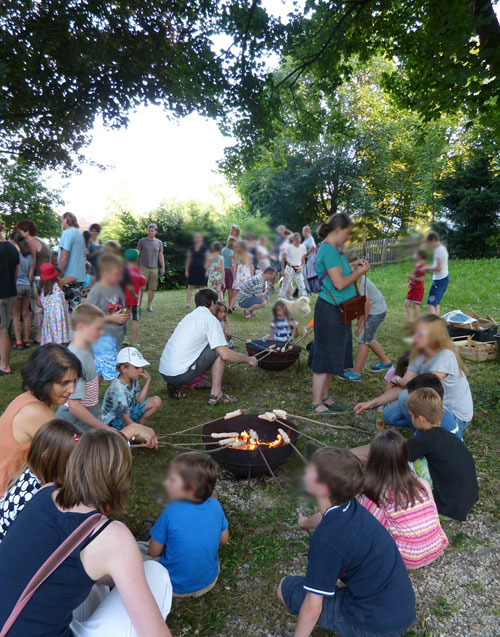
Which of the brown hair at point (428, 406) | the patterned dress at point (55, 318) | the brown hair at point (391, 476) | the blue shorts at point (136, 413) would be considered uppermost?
the patterned dress at point (55, 318)

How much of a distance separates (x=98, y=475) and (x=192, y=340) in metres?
3.30

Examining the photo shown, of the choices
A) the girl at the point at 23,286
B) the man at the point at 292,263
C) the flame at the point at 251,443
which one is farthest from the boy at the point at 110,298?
the girl at the point at 23,286

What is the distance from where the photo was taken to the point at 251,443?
145 inches

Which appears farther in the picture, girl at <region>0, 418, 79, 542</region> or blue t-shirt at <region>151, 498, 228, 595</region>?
blue t-shirt at <region>151, 498, 228, 595</region>

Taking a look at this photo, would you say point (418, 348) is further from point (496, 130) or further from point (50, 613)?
point (50, 613)

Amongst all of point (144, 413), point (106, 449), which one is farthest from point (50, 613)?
point (144, 413)

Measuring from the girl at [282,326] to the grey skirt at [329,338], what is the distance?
25.3 inches

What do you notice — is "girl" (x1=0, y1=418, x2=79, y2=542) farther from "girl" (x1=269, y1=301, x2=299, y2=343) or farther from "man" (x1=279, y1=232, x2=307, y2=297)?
"girl" (x1=269, y1=301, x2=299, y2=343)

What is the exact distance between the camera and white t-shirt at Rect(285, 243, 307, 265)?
323cm

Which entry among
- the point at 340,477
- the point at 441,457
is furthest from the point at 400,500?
the point at 340,477

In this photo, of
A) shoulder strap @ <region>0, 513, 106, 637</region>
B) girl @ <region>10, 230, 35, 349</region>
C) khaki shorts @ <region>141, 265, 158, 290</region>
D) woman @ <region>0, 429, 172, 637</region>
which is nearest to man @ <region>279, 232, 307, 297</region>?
khaki shorts @ <region>141, 265, 158, 290</region>

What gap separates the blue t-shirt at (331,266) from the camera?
4.24 m

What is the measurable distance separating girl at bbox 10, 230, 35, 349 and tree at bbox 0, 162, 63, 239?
16.8 ft

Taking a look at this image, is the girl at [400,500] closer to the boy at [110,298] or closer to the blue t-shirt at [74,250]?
the boy at [110,298]
